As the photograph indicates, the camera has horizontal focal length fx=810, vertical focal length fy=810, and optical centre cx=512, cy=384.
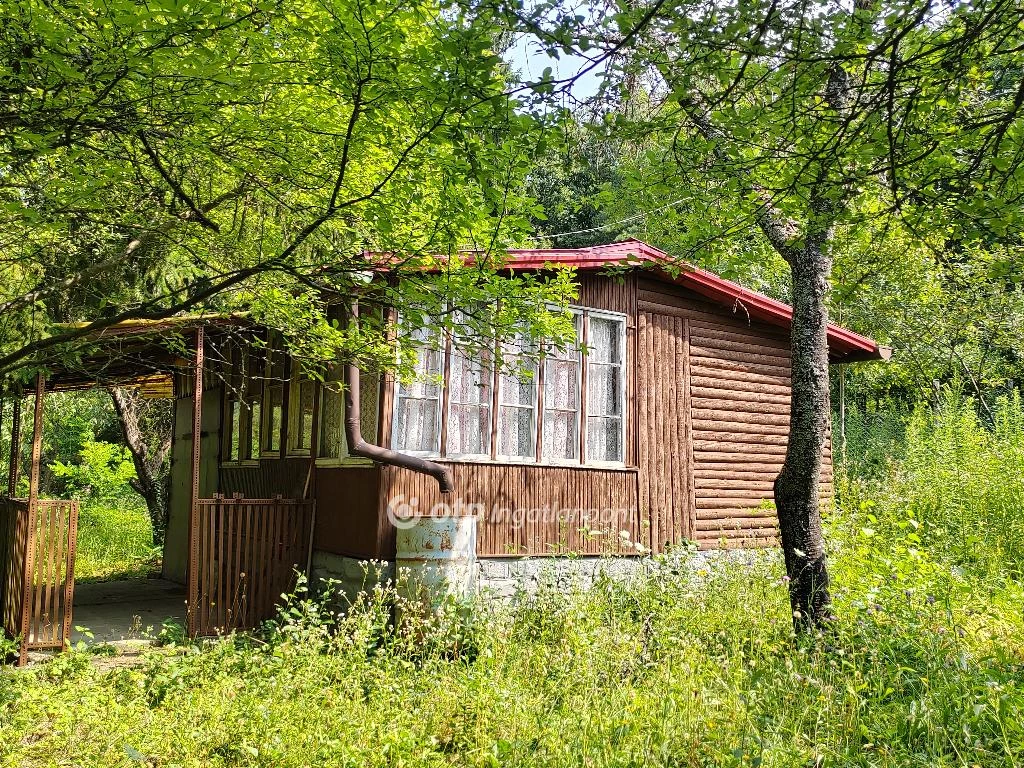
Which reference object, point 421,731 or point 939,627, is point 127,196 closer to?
point 421,731

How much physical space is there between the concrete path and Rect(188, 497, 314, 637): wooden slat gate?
527mm

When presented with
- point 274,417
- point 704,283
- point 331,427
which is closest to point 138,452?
point 274,417

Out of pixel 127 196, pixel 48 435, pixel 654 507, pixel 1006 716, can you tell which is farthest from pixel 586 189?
pixel 1006 716

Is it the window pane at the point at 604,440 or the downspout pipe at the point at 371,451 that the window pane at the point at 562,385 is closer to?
the window pane at the point at 604,440

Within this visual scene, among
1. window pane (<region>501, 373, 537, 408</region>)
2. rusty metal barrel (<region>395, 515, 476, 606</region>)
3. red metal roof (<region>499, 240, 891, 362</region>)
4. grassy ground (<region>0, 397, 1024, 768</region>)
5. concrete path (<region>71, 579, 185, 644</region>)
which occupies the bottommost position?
concrete path (<region>71, 579, 185, 644</region>)

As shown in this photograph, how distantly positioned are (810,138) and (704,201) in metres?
0.69

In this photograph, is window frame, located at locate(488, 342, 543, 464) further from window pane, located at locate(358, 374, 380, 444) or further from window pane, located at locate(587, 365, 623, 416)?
window pane, located at locate(358, 374, 380, 444)

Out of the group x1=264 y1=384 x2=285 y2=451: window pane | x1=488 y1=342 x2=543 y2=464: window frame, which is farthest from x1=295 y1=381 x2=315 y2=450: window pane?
x1=488 y1=342 x2=543 y2=464: window frame

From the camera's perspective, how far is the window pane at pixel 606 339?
9695 mm

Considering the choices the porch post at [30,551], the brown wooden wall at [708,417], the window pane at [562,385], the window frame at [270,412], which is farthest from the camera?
the window frame at [270,412]

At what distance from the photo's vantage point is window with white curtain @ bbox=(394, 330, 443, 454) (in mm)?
8289

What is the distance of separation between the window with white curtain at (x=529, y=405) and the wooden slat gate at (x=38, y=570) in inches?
131

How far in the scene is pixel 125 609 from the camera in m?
10.1

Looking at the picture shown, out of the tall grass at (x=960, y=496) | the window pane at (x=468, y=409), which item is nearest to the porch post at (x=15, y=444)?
the window pane at (x=468, y=409)
